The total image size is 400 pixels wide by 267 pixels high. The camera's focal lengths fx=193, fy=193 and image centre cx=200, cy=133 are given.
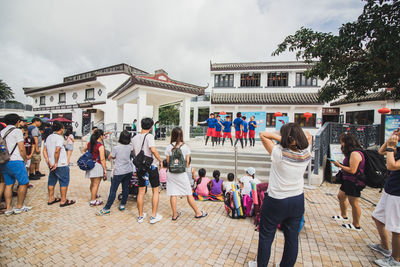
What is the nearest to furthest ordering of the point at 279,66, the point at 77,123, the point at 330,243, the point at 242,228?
the point at 330,243, the point at 242,228, the point at 279,66, the point at 77,123

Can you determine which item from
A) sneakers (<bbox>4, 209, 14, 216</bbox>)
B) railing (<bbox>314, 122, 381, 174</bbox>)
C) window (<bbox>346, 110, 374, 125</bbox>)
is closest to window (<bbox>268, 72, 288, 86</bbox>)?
window (<bbox>346, 110, 374, 125</bbox>)

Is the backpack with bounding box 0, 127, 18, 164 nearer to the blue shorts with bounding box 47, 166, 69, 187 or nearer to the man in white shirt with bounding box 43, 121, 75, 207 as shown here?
the man in white shirt with bounding box 43, 121, 75, 207

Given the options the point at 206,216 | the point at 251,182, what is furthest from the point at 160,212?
the point at 251,182

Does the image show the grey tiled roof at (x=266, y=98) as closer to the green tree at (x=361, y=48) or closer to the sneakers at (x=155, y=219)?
the green tree at (x=361, y=48)

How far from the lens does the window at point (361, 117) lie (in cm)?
1524

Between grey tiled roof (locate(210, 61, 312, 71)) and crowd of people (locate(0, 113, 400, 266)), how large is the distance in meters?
18.6

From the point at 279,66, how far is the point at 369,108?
879 cm

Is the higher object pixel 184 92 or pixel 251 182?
pixel 184 92

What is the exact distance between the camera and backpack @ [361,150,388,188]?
320cm

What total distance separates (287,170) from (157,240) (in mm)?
2374

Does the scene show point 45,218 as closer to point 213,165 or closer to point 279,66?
point 213,165

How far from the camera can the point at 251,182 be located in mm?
4020

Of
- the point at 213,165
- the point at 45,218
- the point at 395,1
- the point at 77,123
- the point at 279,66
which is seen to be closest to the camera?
the point at 45,218

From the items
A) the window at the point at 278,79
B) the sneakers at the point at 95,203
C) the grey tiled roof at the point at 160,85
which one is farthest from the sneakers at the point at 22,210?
the window at the point at 278,79
